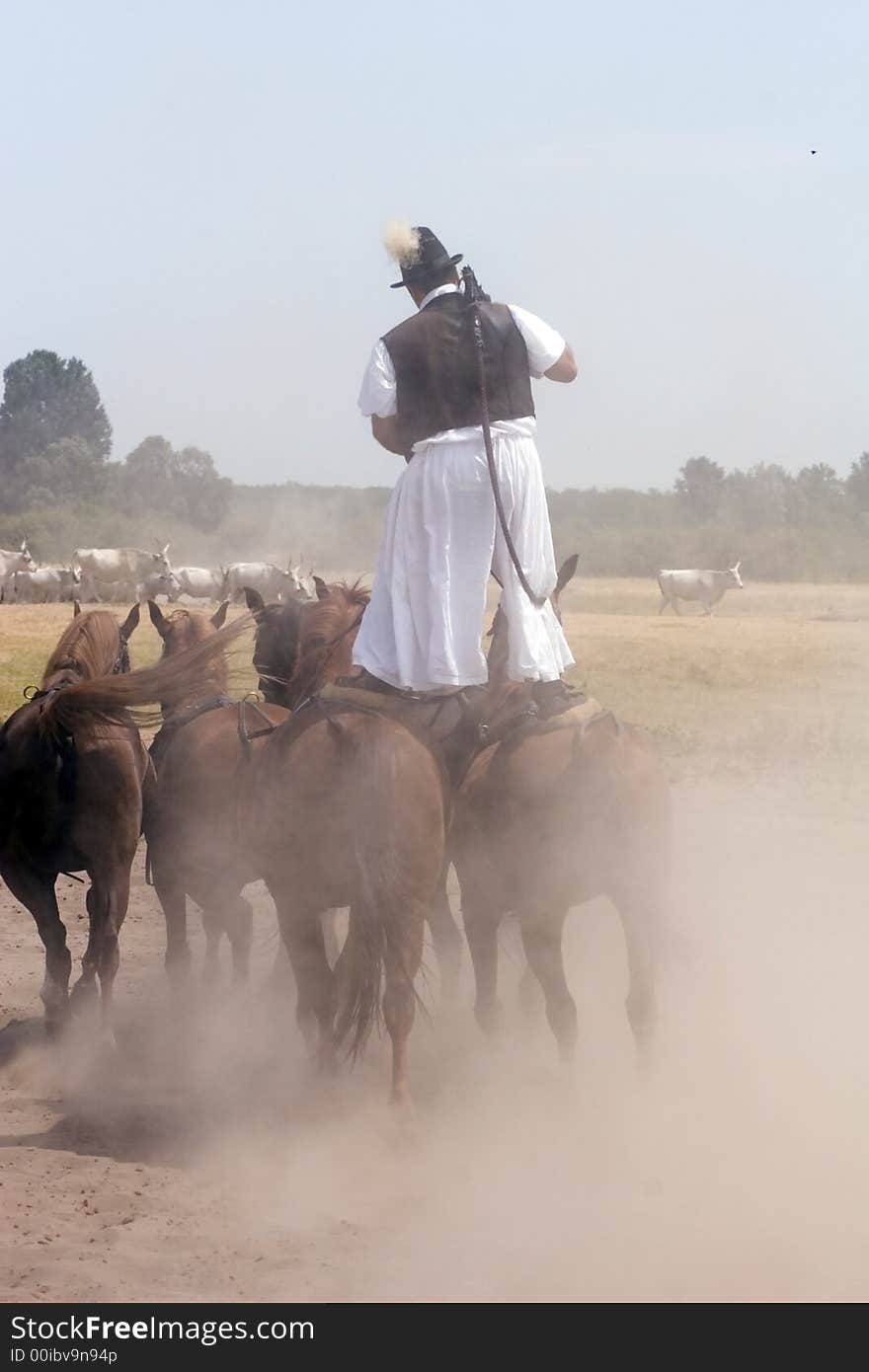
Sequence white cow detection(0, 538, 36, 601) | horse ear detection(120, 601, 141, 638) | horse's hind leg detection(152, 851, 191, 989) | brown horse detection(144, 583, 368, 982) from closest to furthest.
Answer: brown horse detection(144, 583, 368, 982)
horse's hind leg detection(152, 851, 191, 989)
horse ear detection(120, 601, 141, 638)
white cow detection(0, 538, 36, 601)

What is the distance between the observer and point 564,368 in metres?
5.89

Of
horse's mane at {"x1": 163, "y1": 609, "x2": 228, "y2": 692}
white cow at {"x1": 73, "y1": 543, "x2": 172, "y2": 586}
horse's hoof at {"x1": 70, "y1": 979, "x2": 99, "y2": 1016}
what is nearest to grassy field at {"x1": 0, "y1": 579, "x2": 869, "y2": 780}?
horse's mane at {"x1": 163, "y1": 609, "x2": 228, "y2": 692}

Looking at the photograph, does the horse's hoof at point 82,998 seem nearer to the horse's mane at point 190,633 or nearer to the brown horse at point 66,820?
the brown horse at point 66,820

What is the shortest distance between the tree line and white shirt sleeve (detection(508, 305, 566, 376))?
50.7m

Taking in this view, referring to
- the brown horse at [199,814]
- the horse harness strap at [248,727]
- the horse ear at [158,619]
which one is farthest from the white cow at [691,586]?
the horse harness strap at [248,727]

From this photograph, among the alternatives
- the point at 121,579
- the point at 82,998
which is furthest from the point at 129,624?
the point at 121,579

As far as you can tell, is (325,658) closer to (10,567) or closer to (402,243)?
(402,243)

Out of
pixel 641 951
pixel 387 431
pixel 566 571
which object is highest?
pixel 387 431

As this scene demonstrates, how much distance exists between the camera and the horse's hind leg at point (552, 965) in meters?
6.26

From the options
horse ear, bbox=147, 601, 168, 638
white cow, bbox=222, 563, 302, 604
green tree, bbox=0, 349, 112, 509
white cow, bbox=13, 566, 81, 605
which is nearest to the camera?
horse ear, bbox=147, 601, 168, 638

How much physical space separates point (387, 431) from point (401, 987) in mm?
1879

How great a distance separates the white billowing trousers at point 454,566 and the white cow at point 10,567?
46063mm

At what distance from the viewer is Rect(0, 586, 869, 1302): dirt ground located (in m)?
4.84

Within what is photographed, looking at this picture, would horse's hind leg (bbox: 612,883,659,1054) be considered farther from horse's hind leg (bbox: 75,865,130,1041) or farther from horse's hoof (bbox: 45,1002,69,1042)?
horse's hoof (bbox: 45,1002,69,1042)
